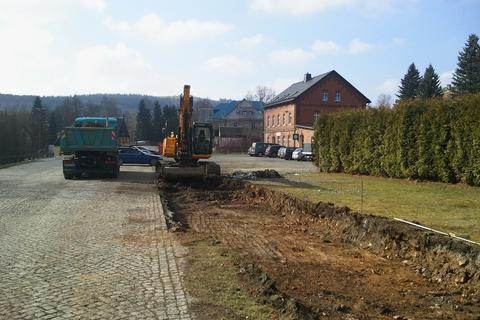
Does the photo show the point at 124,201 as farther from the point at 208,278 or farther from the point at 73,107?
the point at 73,107

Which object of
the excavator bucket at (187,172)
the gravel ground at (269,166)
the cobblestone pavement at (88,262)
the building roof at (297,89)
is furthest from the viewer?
the building roof at (297,89)

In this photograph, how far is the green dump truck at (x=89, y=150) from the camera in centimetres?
2384

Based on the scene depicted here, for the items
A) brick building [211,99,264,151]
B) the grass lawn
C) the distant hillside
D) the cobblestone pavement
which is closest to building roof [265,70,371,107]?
brick building [211,99,264,151]

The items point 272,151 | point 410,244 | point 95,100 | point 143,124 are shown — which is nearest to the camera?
point 410,244

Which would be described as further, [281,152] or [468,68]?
[468,68]

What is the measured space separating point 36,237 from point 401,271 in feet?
22.3

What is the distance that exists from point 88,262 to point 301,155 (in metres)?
46.9

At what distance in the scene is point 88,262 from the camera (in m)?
8.05

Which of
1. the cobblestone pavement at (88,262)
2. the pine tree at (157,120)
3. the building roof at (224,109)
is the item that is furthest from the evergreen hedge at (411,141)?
the pine tree at (157,120)

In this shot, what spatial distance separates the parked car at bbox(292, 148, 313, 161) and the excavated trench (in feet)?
128

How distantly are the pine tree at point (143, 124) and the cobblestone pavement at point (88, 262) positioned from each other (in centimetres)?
11365

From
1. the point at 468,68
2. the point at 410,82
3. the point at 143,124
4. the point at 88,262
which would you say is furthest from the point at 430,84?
the point at 143,124

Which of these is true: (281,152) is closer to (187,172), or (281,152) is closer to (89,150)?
(89,150)

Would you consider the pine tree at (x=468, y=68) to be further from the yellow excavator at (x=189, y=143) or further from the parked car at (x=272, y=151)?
the yellow excavator at (x=189, y=143)
